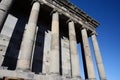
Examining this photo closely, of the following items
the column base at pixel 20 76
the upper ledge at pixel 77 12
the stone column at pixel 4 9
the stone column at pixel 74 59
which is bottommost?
the column base at pixel 20 76

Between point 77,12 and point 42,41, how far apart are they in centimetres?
898

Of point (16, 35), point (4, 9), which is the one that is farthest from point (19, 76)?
point (16, 35)

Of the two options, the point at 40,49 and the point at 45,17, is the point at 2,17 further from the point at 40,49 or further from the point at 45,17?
the point at 45,17

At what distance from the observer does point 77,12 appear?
2286 cm

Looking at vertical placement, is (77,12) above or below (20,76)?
above

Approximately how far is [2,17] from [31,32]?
3.32 metres

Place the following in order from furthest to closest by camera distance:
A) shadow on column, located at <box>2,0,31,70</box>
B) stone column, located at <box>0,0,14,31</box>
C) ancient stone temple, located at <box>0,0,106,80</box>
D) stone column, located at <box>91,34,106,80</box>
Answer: stone column, located at <box>91,34,106,80</box> → shadow on column, located at <box>2,0,31,70</box> → ancient stone temple, located at <box>0,0,106,80</box> → stone column, located at <box>0,0,14,31</box>

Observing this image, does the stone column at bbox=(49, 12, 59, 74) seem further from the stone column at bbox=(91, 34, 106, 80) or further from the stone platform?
the stone column at bbox=(91, 34, 106, 80)

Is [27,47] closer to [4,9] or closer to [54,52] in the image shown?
[54,52]

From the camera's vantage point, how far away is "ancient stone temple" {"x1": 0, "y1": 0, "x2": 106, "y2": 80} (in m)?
12.3

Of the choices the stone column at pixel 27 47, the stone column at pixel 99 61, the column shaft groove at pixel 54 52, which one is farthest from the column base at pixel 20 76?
the stone column at pixel 99 61

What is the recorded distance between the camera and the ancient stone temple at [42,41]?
1228 cm

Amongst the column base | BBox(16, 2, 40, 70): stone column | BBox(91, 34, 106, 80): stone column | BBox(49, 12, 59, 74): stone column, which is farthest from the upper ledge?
the column base

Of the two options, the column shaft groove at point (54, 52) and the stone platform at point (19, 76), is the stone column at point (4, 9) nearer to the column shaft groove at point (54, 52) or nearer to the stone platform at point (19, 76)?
the stone platform at point (19, 76)
